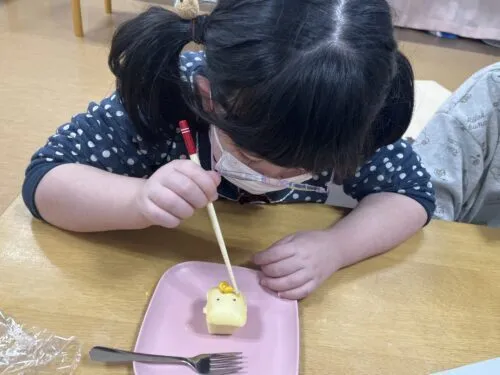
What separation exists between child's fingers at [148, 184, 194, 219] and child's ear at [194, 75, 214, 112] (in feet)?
0.32

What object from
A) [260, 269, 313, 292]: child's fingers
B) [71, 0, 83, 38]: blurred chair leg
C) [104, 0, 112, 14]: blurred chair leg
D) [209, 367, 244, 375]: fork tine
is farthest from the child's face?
[104, 0, 112, 14]: blurred chair leg

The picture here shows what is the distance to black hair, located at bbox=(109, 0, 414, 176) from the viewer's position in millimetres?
497

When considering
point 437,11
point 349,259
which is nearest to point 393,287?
point 349,259

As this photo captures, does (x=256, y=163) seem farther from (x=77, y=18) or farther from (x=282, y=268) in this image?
(x=77, y=18)

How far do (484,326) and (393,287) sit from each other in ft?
0.34

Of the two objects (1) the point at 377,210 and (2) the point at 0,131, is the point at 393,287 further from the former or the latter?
(2) the point at 0,131

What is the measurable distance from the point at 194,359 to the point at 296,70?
287 millimetres

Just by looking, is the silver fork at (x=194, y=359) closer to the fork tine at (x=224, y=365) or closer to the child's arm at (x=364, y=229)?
the fork tine at (x=224, y=365)

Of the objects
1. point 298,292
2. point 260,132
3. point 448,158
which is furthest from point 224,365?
point 448,158

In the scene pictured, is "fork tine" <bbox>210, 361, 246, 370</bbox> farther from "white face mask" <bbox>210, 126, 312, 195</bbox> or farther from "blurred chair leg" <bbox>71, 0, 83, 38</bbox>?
"blurred chair leg" <bbox>71, 0, 83, 38</bbox>

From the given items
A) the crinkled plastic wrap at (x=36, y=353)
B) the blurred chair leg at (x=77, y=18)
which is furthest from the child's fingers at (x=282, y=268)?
the blurred chair leg at (x=77, y=18)

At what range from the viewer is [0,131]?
1.53m

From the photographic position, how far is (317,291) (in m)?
0.63

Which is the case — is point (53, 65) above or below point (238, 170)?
below
